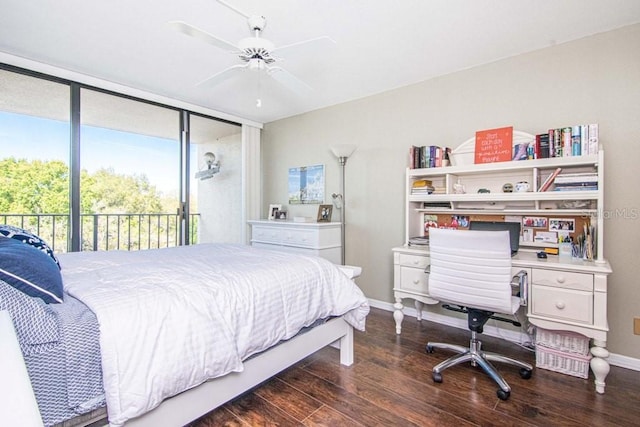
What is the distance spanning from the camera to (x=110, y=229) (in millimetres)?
3900

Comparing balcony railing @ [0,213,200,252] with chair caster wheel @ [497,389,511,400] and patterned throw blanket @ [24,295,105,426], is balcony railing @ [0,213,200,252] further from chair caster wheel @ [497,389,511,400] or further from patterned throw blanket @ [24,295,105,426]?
chair caster wheel @ [497,389,511,400]

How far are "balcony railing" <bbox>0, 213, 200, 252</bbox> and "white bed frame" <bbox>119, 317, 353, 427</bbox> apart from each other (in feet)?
8.75

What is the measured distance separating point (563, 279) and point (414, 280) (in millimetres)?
1036

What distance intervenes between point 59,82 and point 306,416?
11.9ft

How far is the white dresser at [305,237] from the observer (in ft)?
11.7

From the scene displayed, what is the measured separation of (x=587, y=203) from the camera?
235 cm

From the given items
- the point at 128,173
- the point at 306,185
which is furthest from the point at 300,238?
the point at 128,173

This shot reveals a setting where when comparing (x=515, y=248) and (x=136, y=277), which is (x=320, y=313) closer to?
(x=136, y=277)

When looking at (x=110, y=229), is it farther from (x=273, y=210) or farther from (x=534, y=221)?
(x=534, y=221)

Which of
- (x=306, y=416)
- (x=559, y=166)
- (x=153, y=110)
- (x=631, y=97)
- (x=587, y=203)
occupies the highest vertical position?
(x=153, y=110)

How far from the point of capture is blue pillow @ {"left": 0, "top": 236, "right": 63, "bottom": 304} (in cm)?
115

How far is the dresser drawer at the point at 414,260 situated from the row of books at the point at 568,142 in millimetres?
1163

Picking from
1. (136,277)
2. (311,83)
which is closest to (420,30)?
(311,83)

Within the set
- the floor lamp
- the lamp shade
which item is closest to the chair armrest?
the floor lamp
